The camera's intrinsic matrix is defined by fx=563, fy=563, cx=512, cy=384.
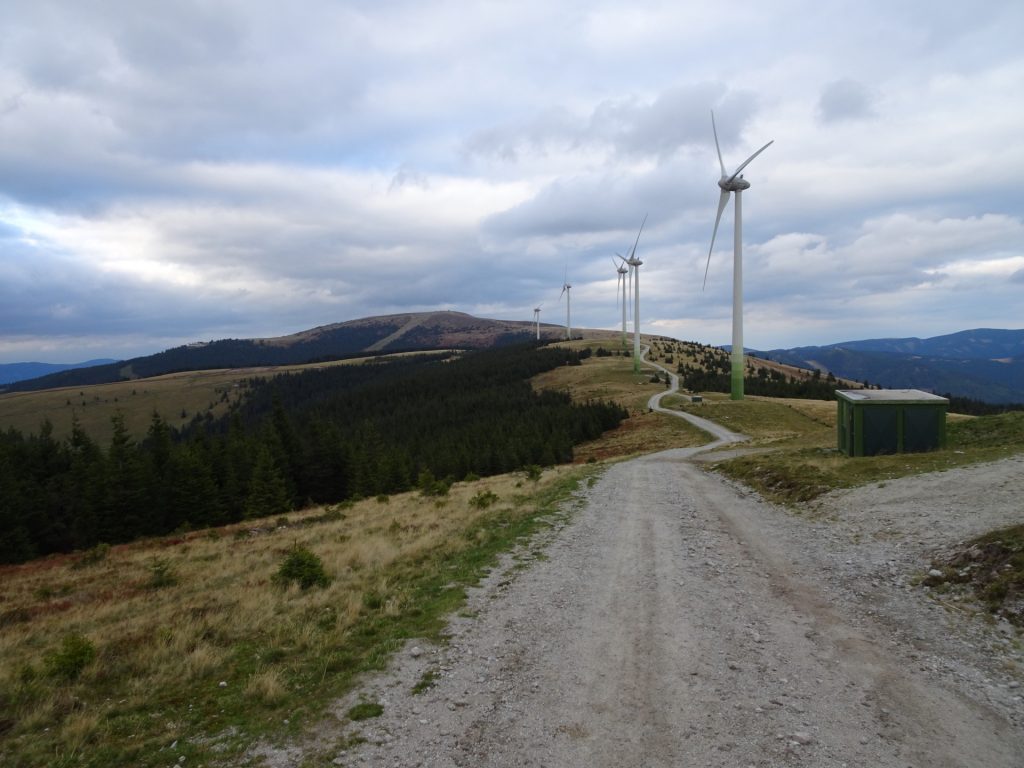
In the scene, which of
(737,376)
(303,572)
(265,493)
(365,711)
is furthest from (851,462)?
(265,493)


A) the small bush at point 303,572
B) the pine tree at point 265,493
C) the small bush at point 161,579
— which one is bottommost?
the pine tree at point 265,493

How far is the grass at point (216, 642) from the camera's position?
24.3 feet

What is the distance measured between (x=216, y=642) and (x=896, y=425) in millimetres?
30050

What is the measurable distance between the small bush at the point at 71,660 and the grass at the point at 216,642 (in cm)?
2

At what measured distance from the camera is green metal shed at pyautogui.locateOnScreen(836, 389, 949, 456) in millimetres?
27406

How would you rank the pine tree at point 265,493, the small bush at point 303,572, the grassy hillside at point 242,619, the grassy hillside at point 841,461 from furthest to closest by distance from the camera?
the pine tree at point 265,493 → the grassy hillside at point 841,461 → the small bush at point 303,572 → the grassy hillside at point 242,619

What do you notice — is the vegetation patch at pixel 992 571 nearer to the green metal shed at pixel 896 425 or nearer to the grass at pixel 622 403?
the green metal shed at pixel 896 425

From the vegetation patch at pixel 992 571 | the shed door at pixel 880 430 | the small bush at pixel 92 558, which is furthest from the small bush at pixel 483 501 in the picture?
the small bush at pixel 92 558

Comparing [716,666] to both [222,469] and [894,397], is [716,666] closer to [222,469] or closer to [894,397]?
[894,397]

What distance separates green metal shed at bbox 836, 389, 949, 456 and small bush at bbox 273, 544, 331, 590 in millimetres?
25541

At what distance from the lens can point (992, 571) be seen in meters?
11.1

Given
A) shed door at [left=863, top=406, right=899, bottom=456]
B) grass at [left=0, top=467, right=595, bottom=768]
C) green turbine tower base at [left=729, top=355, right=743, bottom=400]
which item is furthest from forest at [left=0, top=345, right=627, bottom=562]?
shed door at [left=863, top=406, right=899, bottom=456]

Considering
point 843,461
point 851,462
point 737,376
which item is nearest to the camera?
point 851,462

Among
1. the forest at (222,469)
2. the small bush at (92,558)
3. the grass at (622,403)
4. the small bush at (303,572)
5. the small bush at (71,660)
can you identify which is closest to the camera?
the small bush at (71,660)
